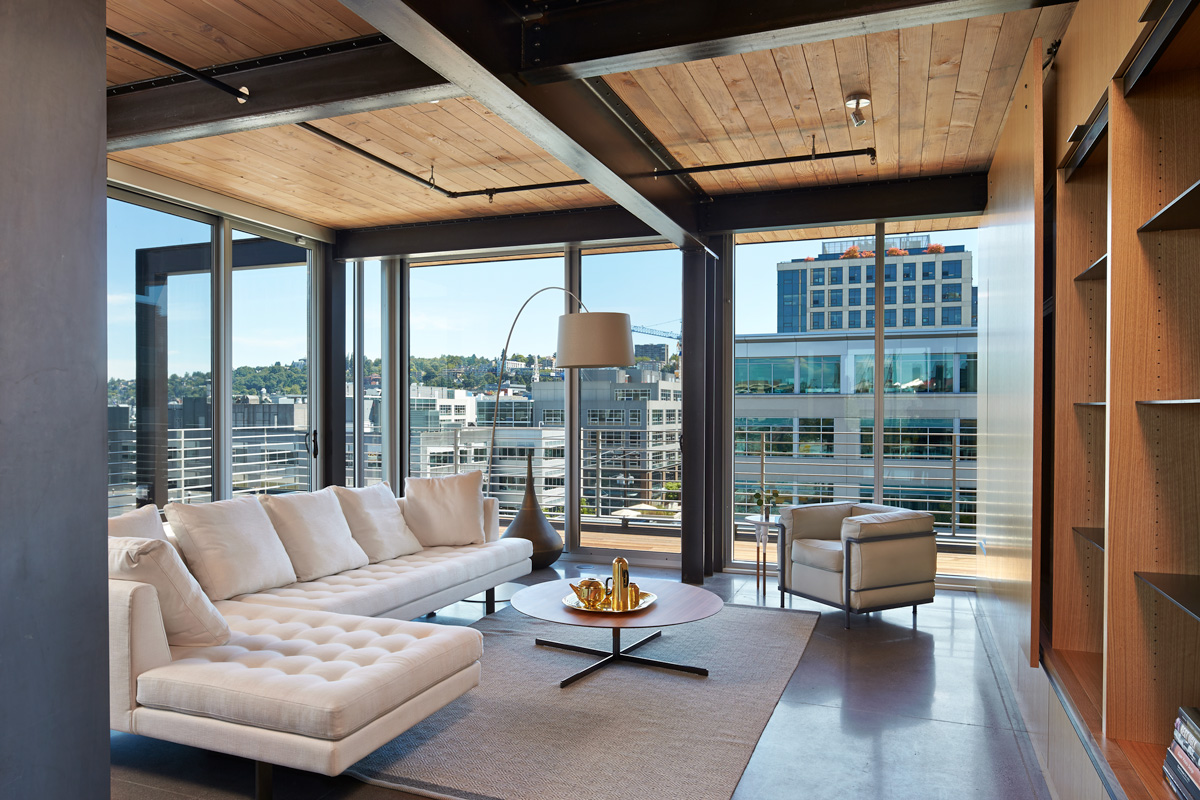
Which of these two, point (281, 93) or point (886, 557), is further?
point (886, 557)

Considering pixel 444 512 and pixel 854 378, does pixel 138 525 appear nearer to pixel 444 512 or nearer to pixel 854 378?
pixel 444 512

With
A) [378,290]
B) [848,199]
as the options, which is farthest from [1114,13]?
[378,290]

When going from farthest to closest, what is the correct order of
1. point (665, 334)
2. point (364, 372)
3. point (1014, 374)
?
1. point (364, 372)
2. point (665, 334)
3. point (1014, 374)

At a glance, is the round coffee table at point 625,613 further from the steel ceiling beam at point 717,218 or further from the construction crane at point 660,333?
the steel ceiling beam at point 717,218

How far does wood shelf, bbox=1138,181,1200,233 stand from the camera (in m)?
1.71

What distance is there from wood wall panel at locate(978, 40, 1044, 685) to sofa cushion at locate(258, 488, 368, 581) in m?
3.24

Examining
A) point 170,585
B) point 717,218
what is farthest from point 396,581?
point 717,218

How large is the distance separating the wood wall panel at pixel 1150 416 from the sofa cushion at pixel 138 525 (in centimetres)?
332

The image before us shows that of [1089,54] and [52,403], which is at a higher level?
[1089,54]

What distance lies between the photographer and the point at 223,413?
5.75 metres

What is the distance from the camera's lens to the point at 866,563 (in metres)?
4.50

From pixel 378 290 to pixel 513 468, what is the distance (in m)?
2.07

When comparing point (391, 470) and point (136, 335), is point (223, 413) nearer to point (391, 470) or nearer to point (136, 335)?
point (136, 335)

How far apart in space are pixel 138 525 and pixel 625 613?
2133 millimetres
